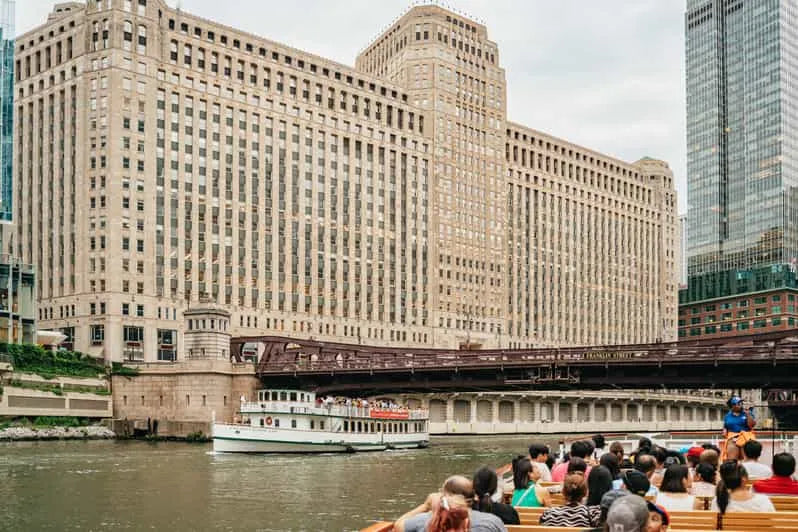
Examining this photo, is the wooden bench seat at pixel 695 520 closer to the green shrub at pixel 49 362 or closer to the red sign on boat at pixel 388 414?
the red sign on boat at pixel 388 414

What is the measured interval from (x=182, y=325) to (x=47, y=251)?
67.0 feet

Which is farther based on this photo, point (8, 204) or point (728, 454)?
point (8, 204)

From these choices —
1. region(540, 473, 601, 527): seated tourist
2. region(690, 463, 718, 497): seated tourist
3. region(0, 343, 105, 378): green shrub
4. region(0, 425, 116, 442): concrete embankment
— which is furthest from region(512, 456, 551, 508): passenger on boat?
region(0, 343, 105, 378): green shrub

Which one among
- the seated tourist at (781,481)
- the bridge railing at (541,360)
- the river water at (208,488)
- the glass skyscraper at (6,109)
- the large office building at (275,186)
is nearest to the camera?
the seated tourist at (781,481)

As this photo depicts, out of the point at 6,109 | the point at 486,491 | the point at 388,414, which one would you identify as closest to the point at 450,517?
the point at 486,491

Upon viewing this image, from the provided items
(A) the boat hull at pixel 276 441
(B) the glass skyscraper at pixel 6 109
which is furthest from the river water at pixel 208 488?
(B) the glass skyscraper at pixel 6 109

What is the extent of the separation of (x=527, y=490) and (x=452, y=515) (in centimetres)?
721

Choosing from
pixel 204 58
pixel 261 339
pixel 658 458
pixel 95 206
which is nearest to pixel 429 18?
pixel 204 58

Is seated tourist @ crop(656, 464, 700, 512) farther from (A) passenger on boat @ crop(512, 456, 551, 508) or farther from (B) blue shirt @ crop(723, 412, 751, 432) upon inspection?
(B) blue shirt @ crop(723, 412, 751, 432)

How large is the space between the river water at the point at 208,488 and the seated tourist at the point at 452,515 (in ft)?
83.4

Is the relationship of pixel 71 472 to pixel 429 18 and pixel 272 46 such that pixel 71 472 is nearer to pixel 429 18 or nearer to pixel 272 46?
pixel 272 46

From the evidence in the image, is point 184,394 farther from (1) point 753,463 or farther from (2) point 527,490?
(2) point 527,490

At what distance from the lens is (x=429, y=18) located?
174 meters

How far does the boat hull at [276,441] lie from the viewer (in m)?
76.9
